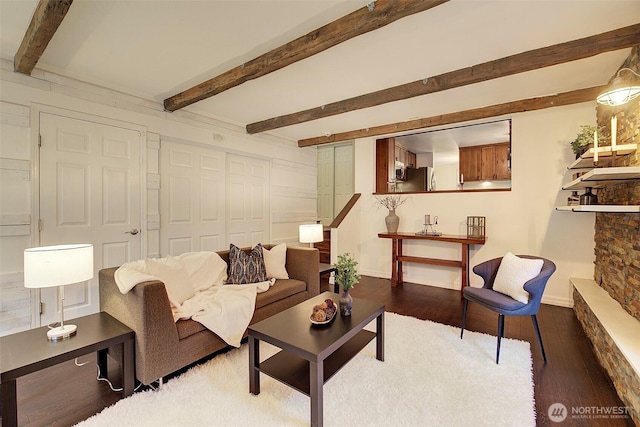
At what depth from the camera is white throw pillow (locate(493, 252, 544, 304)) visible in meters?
2.39

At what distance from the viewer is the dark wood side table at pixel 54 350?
1418 millimetres

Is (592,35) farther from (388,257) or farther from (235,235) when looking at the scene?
(235,235)

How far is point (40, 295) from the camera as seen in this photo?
2.78m

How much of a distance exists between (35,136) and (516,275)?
15.0 ft

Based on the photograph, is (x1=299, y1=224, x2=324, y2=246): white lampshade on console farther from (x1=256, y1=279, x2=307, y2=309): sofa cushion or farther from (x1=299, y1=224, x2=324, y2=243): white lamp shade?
(x1=256, y1=279, x2=307, y2=309): sofa cushion

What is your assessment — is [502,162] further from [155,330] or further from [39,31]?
[39,31]

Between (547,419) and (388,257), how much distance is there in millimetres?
3416

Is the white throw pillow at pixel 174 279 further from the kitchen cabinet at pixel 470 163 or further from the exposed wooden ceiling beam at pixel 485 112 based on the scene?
the kitchen cabinet at pixel 470 163

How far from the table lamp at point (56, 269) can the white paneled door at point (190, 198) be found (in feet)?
6.37

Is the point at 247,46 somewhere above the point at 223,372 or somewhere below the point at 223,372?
above

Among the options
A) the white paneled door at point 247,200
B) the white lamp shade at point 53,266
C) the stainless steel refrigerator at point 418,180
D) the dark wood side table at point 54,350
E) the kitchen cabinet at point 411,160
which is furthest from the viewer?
the kitchen cabinet at point 411,160

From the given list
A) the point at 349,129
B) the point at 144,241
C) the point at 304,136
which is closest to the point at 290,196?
the point at 304,136

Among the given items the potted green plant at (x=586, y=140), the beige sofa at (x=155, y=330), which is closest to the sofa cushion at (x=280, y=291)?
the beige sofa at (x=155, y=330)

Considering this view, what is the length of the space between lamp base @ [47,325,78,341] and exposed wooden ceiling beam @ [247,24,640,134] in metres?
3.35
